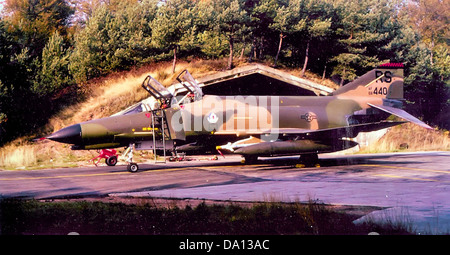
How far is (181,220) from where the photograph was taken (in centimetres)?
591

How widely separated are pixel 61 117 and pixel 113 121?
888 centimetres

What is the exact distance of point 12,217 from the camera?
237 inches

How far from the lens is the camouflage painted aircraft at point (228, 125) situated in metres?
14.0

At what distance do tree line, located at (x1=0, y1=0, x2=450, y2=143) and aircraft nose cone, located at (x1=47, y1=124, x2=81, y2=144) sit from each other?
25.1 feet

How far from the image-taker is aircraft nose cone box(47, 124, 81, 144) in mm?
12945

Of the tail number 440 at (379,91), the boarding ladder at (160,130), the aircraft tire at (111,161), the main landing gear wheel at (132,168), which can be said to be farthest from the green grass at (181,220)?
the tail number 440 at (379,91)

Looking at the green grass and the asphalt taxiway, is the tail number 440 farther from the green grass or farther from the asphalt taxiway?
the green grass

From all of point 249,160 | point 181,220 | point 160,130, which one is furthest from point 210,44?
point 181,220

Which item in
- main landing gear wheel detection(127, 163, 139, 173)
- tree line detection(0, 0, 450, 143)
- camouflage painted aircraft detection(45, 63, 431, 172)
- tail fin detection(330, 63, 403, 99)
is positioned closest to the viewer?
main landing gear wheel detection(127, 163, 139, 173)

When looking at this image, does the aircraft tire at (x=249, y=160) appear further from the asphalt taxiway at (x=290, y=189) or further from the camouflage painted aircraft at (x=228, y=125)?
the asphalt taxiway at (x=290, y=189)

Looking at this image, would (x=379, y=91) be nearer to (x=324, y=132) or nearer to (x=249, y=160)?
(x=324, y=132)

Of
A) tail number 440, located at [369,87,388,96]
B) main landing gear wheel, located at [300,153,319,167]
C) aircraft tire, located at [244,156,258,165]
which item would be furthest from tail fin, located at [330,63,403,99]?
aircraft tire, located at [244,156,258,165]

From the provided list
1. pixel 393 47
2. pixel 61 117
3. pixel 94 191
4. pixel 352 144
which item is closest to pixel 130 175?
pixel 94 191
